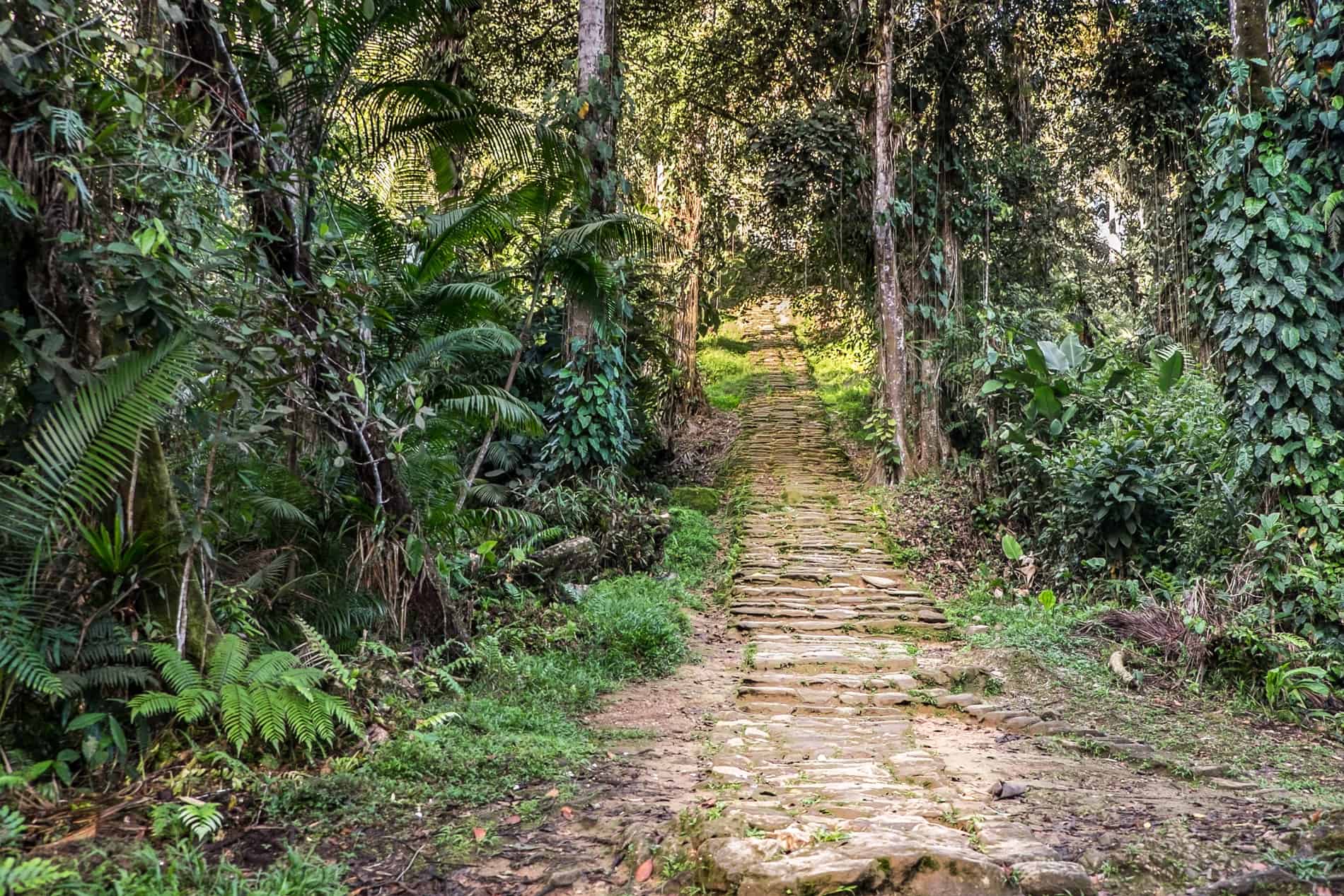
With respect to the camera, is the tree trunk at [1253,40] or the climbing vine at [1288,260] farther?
the tree trunk at [1253,40]

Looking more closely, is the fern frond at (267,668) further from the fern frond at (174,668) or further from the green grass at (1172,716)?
the green grass at (1172,716)

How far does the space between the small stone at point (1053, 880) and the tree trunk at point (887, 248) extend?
8.32m

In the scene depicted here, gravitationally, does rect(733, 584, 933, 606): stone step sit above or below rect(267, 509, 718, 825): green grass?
below

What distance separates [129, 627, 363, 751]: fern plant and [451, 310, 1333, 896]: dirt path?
1.05 meters

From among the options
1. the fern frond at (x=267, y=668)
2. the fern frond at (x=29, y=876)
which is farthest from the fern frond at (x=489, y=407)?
the fern frond at (x=29, y=876)

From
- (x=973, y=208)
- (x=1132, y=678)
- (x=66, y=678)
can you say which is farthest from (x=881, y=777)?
(x=973, y=208)

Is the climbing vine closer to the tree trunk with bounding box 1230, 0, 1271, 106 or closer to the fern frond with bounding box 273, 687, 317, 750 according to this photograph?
the tree trunk with bounding box 1230, 0, 1271, 106

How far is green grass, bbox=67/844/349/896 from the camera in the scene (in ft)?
7.89

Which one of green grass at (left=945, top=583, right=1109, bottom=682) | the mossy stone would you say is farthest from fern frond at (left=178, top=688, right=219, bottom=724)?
Answer: the mossy stone

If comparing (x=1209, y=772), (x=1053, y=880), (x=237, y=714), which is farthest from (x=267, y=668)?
(x=1209, y=772)

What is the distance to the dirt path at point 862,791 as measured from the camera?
272cm

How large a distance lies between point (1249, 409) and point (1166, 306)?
20.7 ft

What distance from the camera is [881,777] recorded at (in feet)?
12.5

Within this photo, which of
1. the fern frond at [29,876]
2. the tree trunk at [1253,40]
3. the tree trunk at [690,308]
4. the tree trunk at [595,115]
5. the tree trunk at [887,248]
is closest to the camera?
the fern frond at [29,876]
